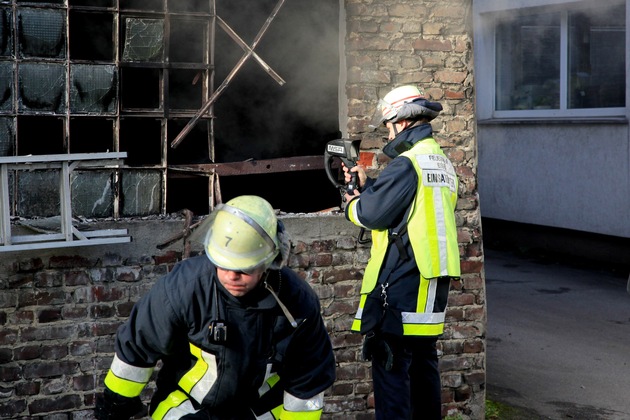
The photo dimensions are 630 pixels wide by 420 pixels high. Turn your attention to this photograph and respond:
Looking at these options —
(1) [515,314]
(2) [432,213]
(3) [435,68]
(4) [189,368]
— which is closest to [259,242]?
(4) [189,368]

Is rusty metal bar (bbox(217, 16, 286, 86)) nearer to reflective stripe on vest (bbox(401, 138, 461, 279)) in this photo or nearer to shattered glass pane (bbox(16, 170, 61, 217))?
reflective stripe on vest (bbox(401, 138, 461, 279))

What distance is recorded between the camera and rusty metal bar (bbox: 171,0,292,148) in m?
5.62

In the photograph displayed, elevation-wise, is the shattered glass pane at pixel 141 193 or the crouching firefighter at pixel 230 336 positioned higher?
the shattered glass pane at pixel 141 193

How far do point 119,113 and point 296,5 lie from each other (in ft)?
4.09

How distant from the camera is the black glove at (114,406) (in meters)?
3.49

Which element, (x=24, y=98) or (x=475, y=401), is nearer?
(x=24, y=98)

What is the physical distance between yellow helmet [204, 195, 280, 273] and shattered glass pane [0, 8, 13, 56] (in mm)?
2358

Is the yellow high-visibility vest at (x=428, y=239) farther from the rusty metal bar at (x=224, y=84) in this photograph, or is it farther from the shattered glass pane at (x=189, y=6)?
the shattered glass pane at (x=189, y=6)

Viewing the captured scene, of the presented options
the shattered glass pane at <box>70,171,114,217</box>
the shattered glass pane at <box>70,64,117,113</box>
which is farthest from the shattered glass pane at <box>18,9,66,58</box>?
the shattered glass pane at <box>70,171,114,217</box>

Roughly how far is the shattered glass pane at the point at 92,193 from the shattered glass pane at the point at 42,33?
0.65 m

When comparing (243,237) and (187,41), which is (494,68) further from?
(243,237)

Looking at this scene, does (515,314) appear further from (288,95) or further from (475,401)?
(288,95)

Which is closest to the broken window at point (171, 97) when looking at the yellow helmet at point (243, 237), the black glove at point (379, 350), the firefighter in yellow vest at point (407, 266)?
the firefighter in yellow vest at point (407, 266)

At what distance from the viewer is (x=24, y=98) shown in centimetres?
527
